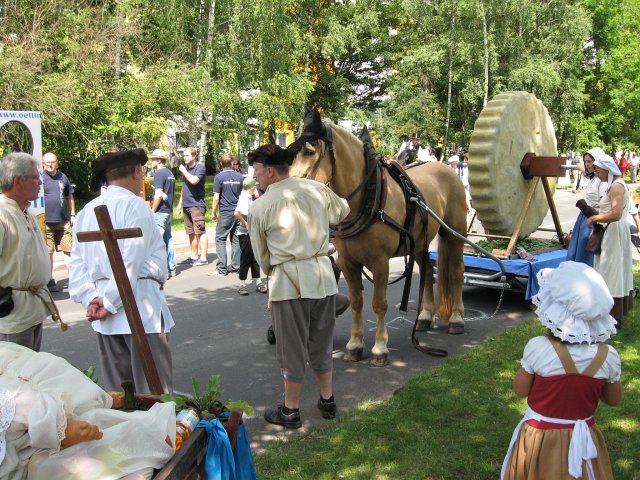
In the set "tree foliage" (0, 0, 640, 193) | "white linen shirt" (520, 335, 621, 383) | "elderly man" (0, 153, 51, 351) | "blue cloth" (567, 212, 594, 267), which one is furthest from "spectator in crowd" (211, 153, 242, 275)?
"tree foliage" (0, 0, 640, 193)

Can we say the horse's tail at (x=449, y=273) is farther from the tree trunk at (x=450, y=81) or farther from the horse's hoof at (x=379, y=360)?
the tree trunk at (x=450, y=81)

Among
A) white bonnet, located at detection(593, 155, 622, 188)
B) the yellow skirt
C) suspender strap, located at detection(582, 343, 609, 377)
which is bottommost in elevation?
the yellow skirt

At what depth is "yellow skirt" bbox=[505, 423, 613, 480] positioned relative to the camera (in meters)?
2.82

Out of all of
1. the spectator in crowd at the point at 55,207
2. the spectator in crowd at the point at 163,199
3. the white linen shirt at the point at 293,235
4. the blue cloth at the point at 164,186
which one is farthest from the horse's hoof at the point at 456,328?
the spectator in crowd at the point at 55,207

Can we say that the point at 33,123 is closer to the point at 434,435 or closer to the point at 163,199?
the point at 163,199

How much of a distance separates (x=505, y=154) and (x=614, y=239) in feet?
4.90

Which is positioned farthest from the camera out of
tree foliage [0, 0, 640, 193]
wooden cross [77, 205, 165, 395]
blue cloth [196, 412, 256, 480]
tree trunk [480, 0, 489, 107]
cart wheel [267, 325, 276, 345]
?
tree trunk [480, 0, 489, 107]

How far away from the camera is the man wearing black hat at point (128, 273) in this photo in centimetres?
354

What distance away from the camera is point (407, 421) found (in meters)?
4.51

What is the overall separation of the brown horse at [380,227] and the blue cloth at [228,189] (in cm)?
410

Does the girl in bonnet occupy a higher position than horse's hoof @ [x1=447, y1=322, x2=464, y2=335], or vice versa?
the girl in bonnet

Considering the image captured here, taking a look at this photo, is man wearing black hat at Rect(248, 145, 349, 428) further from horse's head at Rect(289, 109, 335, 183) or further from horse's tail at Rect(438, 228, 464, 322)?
horse's tail at Rect(438, 228, 464, 322)

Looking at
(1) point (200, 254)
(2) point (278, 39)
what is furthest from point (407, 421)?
(2) point (278, 39)

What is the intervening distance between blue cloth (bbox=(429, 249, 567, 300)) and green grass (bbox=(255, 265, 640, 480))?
5.66 feet
